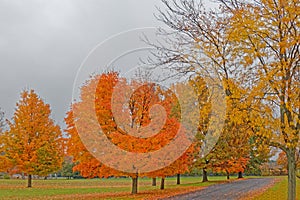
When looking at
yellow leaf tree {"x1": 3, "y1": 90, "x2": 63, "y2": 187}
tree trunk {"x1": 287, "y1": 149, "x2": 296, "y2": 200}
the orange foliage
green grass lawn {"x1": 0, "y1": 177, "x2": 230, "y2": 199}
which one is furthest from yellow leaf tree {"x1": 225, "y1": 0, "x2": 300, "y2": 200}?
yellow leaf tree {"x1": 3, "y1": 90, "x2": 63, "y2": 187}

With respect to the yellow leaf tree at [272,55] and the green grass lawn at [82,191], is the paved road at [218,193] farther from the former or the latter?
the yellow leaf tree at [272,55]

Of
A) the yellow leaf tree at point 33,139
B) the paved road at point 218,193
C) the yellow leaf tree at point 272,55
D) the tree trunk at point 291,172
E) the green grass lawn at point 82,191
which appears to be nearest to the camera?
the yellow leaf tree at point 272,55

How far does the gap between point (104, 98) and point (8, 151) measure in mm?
18237

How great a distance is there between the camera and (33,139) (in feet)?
123

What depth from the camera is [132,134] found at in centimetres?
2180

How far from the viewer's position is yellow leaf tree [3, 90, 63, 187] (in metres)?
36.7

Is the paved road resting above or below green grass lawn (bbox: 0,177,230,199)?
above

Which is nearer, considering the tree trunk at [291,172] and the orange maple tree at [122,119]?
the tree trunk at [291,172]

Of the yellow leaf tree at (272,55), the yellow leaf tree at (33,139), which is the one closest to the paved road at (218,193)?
the yellow leaf tree at (272,55)

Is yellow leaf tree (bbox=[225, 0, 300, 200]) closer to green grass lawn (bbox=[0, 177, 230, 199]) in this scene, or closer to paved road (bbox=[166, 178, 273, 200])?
paved road (bbox=[166, 178, 273, 200])

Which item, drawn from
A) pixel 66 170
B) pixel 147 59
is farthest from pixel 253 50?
pixel 66 170

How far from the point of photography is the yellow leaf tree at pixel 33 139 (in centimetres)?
3672

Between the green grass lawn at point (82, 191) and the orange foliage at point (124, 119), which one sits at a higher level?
the orange foliage at point (124, 119)

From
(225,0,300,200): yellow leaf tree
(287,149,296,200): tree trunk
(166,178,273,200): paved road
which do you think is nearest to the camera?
(225,0,300,200): yellow leaf tree
